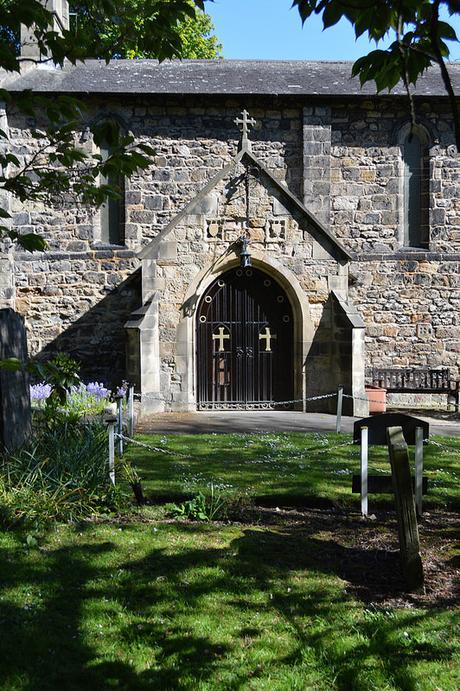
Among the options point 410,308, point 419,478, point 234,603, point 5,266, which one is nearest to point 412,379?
point 410,308

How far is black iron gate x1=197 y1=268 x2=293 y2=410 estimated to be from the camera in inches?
570

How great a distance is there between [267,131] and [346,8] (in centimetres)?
1264

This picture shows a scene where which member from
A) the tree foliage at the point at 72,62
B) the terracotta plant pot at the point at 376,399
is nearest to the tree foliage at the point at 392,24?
the tree foliage at the point at 72,62

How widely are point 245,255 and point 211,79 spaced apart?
567 centimetres

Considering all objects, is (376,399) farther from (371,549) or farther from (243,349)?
→ (371,549)

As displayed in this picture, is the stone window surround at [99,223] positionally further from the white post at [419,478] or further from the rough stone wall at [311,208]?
the white post at [419,478]

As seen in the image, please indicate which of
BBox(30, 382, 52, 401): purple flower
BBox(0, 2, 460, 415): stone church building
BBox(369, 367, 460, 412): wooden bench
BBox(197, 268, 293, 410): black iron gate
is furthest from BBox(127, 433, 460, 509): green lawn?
BBox(0, 2, 460, 415): stone church building

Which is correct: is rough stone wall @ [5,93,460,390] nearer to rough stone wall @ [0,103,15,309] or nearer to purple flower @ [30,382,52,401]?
rough stone wall @ [0,103,15,309]

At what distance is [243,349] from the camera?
47.9ft

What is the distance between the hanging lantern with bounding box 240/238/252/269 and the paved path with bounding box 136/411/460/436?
3.05m

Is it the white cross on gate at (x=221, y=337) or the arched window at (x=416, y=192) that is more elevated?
the arched window at (x=416, y=192)

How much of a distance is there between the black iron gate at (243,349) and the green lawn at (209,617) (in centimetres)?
873

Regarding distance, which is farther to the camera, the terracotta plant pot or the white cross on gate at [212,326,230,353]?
the white cross on gate at [212,326,230,353]

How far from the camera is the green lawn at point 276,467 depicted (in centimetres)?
695
